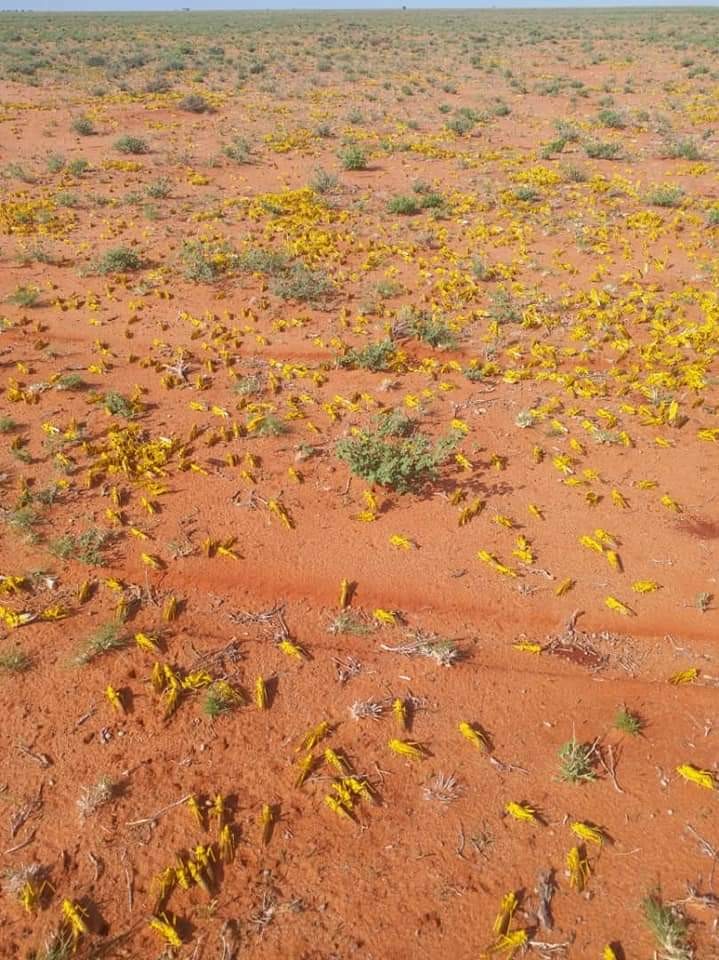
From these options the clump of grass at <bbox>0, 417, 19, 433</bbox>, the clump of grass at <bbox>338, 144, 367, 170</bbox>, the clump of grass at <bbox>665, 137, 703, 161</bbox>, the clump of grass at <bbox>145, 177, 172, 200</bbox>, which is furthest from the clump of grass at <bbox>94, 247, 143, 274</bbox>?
the clump of grass at <bbox>665, 137, 703, 161</bbox>

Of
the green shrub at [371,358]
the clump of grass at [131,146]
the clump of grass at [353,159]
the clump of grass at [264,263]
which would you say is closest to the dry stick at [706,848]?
the green shrub at [371,358]

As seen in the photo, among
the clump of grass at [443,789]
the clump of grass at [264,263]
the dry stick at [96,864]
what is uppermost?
the clump of grass at [264,263]

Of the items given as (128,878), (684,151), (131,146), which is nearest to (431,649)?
(128,878)

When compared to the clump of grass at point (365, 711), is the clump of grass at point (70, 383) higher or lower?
higher

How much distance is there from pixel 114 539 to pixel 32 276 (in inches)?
307

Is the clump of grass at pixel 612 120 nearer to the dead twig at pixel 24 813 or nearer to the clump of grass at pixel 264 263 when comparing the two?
the clump of grass at pixel 264 263

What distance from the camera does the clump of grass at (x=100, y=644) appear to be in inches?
193

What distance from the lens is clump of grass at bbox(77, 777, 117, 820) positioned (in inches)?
159

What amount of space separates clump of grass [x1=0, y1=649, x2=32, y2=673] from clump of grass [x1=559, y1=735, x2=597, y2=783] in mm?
4093

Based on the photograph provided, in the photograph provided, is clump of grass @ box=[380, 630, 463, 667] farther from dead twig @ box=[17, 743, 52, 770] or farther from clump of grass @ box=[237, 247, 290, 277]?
clump of grass @ box=[237, 247, 290, 277]

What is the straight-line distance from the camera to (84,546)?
5.86 meters

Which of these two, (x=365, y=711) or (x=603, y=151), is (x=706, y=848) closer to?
(x=365, y=711)

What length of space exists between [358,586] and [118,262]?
29.3 feet

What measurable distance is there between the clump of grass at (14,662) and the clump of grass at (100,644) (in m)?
0.39
